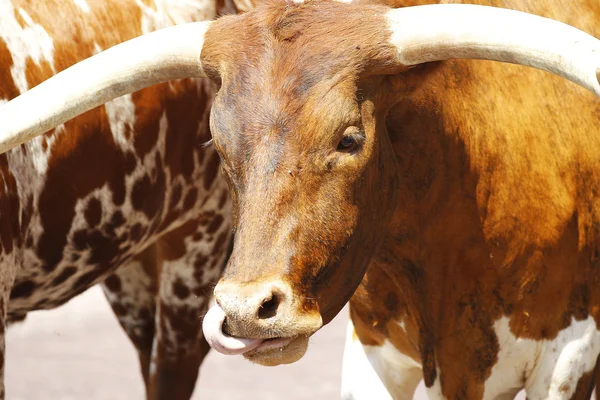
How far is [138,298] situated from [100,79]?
213 centimetres

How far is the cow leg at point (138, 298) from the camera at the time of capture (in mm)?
5675

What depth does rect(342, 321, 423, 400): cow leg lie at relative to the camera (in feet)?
14.8

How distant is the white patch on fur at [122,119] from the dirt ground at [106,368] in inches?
108

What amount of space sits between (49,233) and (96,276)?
0.40 metres

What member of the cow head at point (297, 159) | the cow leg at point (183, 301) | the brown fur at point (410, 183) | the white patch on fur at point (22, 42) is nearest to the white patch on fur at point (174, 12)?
the white patch on fur at point (22, 42)

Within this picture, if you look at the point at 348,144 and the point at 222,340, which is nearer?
the point at 222,340

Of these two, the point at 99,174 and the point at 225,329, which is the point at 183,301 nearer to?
the point at 99,174

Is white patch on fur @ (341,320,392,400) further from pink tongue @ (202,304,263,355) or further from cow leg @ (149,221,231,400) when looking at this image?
pink tongue @ (202,304,263,355)

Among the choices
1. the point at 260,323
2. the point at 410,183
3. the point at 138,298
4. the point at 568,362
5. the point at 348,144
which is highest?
the point at 348,144

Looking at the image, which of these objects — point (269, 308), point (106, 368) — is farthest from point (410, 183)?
point (106, 368)

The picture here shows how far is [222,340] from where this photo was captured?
3.26 metres

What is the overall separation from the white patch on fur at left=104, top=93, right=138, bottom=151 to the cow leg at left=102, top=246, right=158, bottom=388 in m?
1.07

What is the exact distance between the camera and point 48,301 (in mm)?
4801

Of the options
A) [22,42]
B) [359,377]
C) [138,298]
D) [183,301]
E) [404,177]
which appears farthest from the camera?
[138,298]
